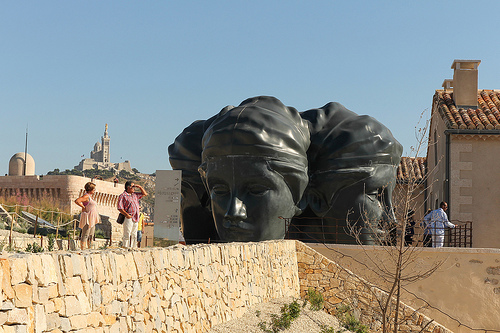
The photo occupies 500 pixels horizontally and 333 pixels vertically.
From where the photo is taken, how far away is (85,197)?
10.2 metres

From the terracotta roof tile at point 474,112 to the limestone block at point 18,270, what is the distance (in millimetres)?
17266

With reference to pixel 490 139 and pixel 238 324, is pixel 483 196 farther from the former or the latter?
pixel 238 324

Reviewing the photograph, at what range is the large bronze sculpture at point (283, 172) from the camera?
13.8 metres

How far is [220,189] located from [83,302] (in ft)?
31.0

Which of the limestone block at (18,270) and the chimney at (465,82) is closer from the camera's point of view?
the limestone block at (18,270)

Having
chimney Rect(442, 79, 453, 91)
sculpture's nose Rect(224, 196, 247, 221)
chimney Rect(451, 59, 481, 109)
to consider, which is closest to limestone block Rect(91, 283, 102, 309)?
sculpture's nose Rect(224, 196, 247, 221)

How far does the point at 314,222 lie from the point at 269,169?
2181 millimetres

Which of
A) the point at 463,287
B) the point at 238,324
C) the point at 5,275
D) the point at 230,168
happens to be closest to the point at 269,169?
the point at 230,168

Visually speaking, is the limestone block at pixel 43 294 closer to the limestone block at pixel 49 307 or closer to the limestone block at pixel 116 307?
the limestone block at pixel 49 307

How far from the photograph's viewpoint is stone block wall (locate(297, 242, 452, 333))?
495 inches

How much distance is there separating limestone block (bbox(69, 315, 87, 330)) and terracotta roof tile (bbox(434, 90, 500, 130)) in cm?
1662

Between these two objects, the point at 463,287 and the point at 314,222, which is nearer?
A: the point at 463,287

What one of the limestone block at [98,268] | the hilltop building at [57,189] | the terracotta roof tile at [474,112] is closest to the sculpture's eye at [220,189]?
the terracotta roof tile at [474,112]

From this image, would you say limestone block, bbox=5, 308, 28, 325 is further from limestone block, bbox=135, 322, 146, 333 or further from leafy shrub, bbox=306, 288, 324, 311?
leafy shrub, bbox=306, 288, 324, 311
